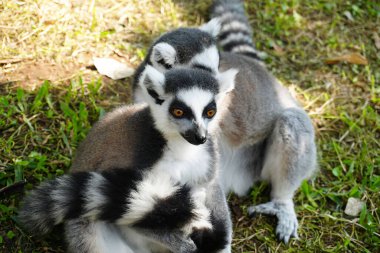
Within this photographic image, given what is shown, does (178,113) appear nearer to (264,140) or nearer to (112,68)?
(264,140)

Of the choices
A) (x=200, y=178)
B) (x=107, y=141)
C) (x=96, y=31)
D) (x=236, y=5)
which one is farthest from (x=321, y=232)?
(x=96, y=31)

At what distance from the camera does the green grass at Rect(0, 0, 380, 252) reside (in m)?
3.68

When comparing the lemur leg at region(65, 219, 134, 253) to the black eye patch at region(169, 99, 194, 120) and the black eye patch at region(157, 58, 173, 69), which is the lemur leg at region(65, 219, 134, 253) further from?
the black eye patch at region(157, 58, 173, 69)

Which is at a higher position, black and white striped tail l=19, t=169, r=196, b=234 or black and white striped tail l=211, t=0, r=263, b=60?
black and white striped tail l=19, t=169, r=196, b=234

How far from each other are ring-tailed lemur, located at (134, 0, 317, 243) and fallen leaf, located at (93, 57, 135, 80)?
0.77m

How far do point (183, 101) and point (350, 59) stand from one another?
2952 millimetres

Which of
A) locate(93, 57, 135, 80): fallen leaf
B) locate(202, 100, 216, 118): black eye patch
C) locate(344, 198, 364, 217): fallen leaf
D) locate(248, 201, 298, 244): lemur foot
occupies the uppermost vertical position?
locate(202, 100, 216, 118): black eye patch

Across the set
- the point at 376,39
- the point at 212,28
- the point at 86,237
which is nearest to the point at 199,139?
the point at 86,237

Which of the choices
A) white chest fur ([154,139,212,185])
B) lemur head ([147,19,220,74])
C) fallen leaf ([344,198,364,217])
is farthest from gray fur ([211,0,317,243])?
white chest fur ([154,139,212,185])

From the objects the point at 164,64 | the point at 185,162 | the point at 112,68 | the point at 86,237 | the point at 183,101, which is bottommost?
the point at 112,68

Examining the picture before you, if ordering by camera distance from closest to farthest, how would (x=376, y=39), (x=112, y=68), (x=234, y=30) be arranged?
1. (x=112, y=68)
2. (x=234, y=30)
3. (x=376, y=39)

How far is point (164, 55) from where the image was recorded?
3.68m

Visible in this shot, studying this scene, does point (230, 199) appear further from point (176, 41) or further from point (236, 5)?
point (236, 5)

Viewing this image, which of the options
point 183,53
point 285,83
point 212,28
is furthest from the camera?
point 285,83
